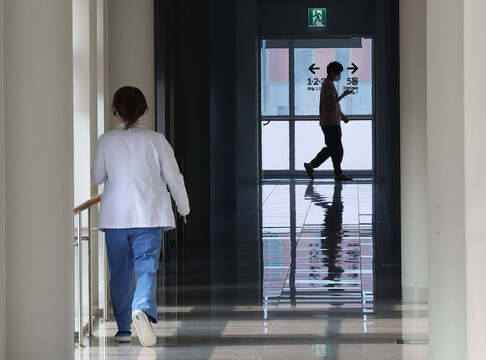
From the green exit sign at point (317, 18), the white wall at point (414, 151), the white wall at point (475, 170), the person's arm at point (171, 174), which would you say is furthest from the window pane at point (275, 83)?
the white wall at point (475, 170)

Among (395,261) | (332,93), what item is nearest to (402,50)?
(395,261)

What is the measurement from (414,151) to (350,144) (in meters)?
15.5

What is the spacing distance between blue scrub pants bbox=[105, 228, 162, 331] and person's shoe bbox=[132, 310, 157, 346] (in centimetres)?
5

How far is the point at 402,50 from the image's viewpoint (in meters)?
8.24

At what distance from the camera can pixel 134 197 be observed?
620 cm

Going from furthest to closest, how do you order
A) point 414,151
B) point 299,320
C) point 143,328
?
1. point 414,151
2. point 299,320
3. point 143,328

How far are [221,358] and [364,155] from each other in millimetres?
17971

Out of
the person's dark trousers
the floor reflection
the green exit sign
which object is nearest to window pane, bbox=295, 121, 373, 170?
the person's dark trousers

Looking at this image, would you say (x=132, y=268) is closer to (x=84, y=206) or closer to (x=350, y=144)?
(x=84, y=206)

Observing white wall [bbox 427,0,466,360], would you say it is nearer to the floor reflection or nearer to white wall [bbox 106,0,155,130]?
the floor reflection

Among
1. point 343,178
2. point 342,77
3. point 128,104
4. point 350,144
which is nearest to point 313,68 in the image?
point 342,77

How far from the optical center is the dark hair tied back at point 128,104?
6.27m

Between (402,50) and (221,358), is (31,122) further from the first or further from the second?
(402,50)

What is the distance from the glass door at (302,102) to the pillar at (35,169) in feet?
61.0
